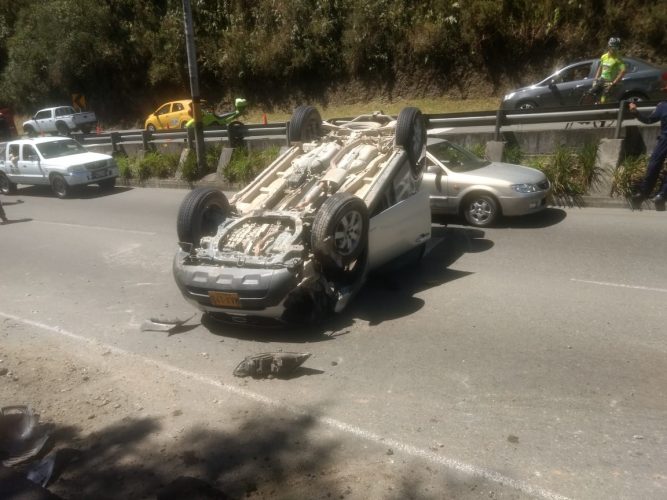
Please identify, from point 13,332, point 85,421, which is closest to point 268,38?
point 13,332

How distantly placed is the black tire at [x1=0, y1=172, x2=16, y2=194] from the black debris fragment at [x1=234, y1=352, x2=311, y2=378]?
54.4 feet

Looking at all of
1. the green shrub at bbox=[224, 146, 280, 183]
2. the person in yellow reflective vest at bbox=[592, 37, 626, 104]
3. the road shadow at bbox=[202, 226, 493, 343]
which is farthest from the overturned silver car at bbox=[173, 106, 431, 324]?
the person in yellow reflective vest at bbox=[592, 37, 626, 104]

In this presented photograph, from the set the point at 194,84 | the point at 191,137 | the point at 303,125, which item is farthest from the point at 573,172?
the point at 191,137

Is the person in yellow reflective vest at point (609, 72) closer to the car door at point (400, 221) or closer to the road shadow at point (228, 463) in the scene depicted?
the car door at point (400, 221)

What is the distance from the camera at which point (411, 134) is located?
7750mm

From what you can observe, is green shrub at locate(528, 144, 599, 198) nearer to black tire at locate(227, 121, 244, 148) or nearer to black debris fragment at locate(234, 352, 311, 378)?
black debris fragment at locate(234, 352, 311, 378)

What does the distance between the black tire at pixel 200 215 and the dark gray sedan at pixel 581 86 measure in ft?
36.0

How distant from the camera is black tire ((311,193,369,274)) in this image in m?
6.14

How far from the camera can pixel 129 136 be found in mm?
19922

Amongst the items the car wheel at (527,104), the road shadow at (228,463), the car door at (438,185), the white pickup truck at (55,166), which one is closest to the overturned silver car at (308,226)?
the road shadow at (228,463)

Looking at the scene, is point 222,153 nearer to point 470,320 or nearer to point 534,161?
point 534,161

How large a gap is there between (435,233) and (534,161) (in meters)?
3.65

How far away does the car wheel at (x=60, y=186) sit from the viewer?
17016 millimetres

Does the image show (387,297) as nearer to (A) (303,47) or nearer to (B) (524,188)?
(B) (524,188)
